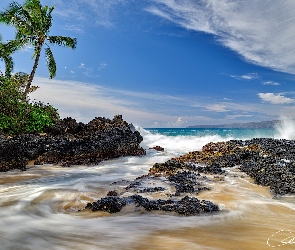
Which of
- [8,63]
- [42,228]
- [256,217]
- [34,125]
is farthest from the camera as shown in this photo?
[8,63]

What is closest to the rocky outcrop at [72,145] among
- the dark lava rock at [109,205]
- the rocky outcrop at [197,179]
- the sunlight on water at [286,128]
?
the rocky outcrop at [197,179]

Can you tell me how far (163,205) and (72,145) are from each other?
9091 mm

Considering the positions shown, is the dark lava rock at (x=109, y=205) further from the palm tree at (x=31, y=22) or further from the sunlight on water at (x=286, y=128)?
the sunlight on water at (x=286, y=128)

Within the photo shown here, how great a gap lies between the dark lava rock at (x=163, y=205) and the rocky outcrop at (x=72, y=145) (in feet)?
22.6

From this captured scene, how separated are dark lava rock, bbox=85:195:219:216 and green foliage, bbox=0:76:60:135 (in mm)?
11284

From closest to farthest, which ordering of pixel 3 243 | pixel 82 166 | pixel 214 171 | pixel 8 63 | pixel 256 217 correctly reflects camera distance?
pixel 3 243, pixel 256 217, pixel 214 171, pixel 82 166, pixel 8 63

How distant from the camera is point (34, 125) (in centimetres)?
1559

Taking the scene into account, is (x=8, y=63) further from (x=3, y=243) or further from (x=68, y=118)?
(x=3, y=243)

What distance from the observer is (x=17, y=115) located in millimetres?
14641

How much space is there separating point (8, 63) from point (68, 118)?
12532mm

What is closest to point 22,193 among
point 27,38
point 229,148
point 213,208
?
point 213,208

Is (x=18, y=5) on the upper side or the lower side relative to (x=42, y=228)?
upper

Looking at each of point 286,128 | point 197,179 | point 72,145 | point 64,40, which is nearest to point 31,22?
point 64,40

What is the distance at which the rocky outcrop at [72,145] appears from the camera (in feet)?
36.5
